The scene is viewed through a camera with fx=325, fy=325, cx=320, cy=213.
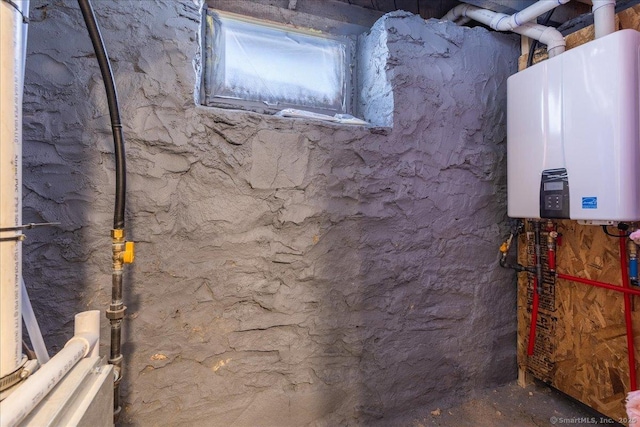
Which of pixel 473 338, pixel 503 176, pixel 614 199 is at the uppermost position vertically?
pixel 503 176

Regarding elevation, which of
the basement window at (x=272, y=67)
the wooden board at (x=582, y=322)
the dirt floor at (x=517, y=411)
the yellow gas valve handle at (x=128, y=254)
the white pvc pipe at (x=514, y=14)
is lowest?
the dirt floor at (x=517, y=411)

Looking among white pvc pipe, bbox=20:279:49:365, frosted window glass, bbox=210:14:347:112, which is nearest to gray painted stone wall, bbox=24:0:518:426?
frosted window glass, bbox=210:14:347:112

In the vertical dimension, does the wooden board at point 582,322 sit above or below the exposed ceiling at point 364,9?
below

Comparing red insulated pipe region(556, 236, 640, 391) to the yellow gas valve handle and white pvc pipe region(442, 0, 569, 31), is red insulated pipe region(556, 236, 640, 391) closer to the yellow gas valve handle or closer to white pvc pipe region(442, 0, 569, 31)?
white pvc pipe region(442, 0, 569, 31)

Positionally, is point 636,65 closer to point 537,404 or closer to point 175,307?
point 537,404

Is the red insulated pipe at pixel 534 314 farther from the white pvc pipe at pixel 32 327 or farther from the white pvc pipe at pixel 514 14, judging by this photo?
the white pvc pipe at pixel 32 327

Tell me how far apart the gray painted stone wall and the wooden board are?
124 mm

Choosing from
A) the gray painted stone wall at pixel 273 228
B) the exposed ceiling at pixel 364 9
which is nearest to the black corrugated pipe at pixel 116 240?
the gray painted stone wall at pixel 273 228

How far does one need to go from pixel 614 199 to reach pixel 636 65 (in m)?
0.42

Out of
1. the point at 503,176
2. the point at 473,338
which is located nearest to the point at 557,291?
the point at 473,338

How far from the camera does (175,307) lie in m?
1.05

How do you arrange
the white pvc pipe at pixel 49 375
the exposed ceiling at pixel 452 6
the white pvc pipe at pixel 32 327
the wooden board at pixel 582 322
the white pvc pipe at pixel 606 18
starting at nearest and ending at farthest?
the white pvc pipe at pixel 49 375
the white pvc pipe at pixel 32 327
the white pvc pipe at pixel 606 18
the wooden board at pixel 582 322
the exposed ceiling at pixel 452 6

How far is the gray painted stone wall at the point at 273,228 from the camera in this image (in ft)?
3.14

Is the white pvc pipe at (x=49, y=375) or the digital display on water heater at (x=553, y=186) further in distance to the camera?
the digital display on water heater at (x=553, y=186)
